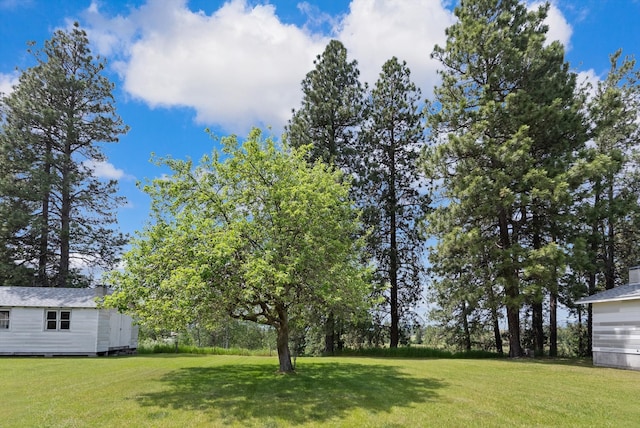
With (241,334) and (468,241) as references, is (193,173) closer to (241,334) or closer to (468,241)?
(468,241)

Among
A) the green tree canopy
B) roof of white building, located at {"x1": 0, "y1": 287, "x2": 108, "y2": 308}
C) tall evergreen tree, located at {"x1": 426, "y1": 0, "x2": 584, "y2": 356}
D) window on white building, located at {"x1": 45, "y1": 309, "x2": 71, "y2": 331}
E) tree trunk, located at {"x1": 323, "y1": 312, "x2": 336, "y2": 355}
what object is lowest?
tree trunk, located at {"x1": 323, "y1": 312, "x2": 336, "y2": 355}

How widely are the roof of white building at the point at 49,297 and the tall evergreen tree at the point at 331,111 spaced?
1427 cm

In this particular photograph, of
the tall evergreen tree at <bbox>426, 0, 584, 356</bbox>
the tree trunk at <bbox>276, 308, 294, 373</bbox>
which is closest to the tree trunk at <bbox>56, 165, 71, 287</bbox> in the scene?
the tree trunk at <bbox>276, 308, 294, 373</bbox>

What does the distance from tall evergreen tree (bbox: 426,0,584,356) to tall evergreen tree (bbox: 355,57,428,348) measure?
507 cm

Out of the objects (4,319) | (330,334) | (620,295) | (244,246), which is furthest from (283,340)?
(4,319)

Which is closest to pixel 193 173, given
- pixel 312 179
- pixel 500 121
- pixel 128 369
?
pixel 312 179

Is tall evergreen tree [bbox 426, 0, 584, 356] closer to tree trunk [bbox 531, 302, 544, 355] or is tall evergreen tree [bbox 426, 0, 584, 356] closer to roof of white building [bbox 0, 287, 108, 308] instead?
tree trunk [bbox 531, 302, 544, 355]

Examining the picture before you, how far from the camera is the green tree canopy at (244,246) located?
35.9 feet

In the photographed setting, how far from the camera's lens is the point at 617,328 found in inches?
677

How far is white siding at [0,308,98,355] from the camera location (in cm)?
2162

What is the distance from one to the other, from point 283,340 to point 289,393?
3.25 m

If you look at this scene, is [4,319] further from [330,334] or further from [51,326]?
[330,334]

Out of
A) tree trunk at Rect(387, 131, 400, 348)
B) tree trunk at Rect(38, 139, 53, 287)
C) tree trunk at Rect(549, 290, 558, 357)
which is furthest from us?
tree trunk at Rect(38, 139, 53, 287)

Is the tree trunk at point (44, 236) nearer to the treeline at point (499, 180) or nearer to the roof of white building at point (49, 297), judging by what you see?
the roof of white building at point (49, 297)
